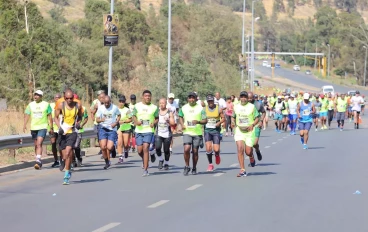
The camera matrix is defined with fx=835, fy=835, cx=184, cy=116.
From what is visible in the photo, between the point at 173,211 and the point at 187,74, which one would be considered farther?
the point at 187,74

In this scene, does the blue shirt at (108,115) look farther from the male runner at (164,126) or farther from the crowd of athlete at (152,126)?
the male runner at (164,126)

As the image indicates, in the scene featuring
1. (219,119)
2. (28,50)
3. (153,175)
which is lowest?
(153,175)

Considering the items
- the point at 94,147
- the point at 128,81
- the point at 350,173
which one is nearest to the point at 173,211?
the point at 350,173

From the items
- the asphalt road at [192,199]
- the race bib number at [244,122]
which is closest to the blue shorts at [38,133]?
the asphalt road at [192,199]

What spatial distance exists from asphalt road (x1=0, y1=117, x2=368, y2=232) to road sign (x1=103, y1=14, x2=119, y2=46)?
753cm

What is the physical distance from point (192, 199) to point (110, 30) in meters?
15.9

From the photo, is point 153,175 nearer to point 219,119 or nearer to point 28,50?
point 219,119

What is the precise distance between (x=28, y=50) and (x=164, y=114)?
27006 mm

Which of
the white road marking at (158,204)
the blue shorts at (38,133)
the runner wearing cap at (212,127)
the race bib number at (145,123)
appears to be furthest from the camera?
the blue shorts at (38,133)

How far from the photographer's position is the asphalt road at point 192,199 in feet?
37.2

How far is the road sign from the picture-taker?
29.0m

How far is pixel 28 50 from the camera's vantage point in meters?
45.0

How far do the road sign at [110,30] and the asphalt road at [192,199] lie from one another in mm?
7528

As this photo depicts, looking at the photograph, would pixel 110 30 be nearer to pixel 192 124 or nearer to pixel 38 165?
pixel 38 165
